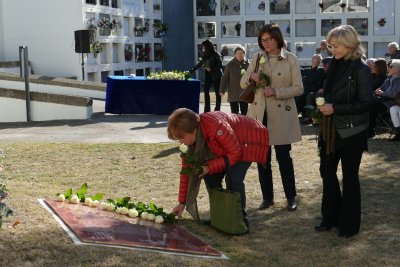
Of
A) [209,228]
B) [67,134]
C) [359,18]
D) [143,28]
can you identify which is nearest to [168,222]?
[209,228]

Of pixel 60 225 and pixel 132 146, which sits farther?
pixel 132 146

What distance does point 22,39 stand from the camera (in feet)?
47.3

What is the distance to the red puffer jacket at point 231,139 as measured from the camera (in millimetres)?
3826

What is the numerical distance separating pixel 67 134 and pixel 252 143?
5.18 meters

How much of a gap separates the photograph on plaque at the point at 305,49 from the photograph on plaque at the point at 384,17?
158cm

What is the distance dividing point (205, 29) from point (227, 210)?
1494 cm

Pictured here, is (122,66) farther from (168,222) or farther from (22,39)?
(168,222)

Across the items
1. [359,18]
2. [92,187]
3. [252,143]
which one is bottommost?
[92,187]

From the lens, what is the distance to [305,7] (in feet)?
56.4

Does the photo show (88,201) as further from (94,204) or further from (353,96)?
(353,96)

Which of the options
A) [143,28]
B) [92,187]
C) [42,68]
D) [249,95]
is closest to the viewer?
[249,95]

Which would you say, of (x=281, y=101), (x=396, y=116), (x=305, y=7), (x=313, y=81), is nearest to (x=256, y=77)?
(x=281, y=101)

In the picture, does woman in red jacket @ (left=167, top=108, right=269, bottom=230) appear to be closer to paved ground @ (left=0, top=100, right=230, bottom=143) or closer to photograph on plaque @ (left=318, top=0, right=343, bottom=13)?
paved ground @ (left=0, top=100, right=230, bottom=143)

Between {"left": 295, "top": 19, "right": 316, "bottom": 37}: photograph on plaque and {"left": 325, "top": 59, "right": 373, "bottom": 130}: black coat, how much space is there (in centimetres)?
1340
